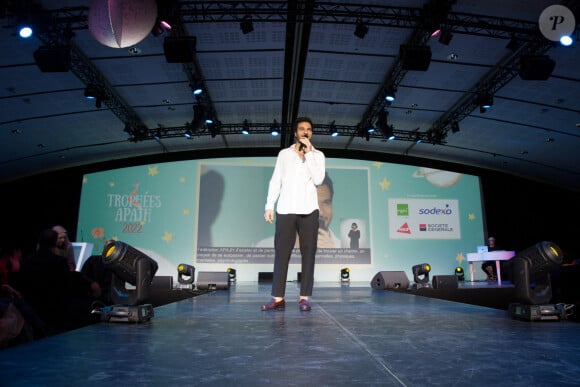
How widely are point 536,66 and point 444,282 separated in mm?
3919

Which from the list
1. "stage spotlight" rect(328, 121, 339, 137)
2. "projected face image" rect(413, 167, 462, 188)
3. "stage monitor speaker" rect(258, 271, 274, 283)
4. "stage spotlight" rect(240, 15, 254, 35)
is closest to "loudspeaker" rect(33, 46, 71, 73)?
"stage spotlight" rect(240, 15, 254, 35)

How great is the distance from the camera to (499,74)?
7.51 metres

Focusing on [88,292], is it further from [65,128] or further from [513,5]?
[65,128]

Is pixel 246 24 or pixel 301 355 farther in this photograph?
pixel 246 24

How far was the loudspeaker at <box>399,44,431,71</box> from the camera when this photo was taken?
619 cm

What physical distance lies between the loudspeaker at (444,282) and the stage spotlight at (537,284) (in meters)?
4.70

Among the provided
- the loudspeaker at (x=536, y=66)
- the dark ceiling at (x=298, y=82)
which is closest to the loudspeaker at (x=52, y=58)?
the dark ceiling at (x=298, y=82)

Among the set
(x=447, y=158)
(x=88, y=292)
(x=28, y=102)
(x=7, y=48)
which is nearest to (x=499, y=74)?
(x=447, y=158)

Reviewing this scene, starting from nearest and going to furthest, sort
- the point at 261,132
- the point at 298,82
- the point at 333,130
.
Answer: the point at 298,82 → the point at 333,130 → the point at 261,132

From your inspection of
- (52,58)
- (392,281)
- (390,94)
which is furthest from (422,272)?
(52,58)

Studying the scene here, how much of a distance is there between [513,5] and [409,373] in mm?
6618

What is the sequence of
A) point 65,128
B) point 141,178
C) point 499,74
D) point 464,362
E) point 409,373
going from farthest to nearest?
point 141,178 < point 65,128 < point 499,74 < point 464,362 < point 409,373

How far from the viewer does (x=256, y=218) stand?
10734 millimetres

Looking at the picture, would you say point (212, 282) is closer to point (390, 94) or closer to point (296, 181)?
point (296, 181)
